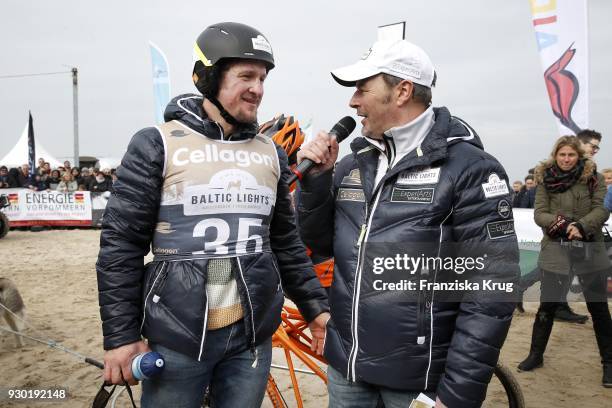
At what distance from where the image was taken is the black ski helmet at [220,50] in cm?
A: 183

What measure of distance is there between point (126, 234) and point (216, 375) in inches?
26.7

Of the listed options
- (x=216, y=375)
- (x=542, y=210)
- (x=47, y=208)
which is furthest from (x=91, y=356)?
(x=47, y=208)

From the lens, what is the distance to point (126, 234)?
1.73 metres

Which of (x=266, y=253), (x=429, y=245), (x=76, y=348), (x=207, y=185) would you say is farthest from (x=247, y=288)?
(x=76, y=348)

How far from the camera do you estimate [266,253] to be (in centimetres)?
193

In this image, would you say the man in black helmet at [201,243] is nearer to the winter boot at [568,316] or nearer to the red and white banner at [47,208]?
the winter boot at [568,316]

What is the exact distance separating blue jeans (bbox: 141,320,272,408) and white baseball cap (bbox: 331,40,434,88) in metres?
1.07

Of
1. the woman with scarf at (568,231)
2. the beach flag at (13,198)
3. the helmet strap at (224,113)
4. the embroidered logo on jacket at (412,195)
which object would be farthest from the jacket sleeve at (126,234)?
the beach flag at (13,198)

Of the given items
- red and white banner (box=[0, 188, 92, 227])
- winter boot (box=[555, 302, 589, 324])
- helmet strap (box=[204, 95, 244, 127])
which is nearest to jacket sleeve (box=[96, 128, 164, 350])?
helmet strap (box=[204, 95, 244, 127])

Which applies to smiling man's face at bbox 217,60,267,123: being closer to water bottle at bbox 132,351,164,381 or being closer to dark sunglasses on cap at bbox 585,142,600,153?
water bottle at bbox 132,351,164,381

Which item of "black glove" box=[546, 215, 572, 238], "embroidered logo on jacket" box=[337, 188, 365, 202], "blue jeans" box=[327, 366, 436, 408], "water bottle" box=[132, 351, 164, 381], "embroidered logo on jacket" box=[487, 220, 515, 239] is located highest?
"embroidered logo on jacket" box=[337, 188, 365, 202]

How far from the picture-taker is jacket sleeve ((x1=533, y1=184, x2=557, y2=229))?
4594 millimetres

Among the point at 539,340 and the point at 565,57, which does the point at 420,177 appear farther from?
the point at 565,57

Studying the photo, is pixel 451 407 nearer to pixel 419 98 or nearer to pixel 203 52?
pixel 419 98
